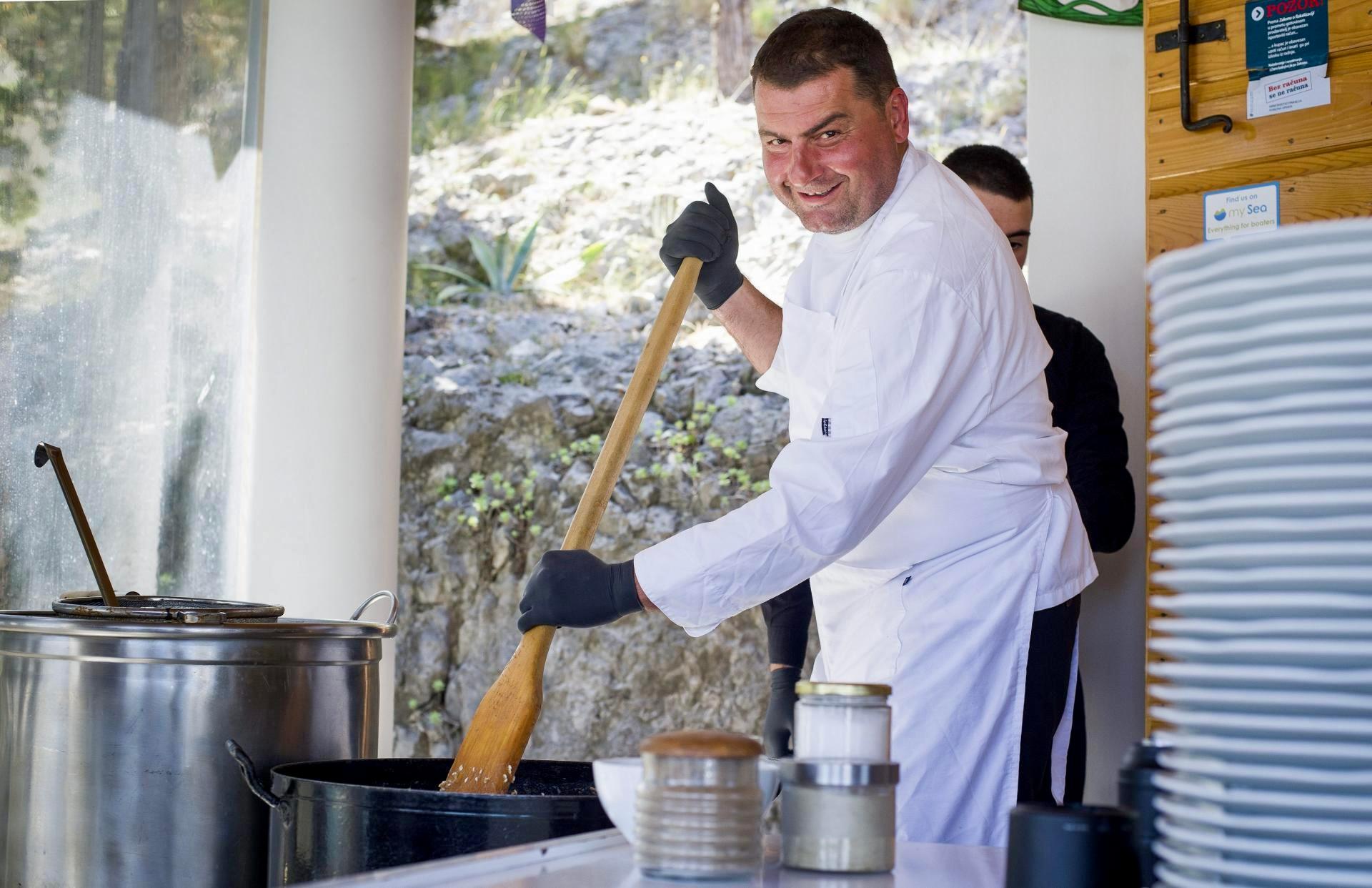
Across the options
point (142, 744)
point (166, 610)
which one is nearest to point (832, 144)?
point (166, 610)

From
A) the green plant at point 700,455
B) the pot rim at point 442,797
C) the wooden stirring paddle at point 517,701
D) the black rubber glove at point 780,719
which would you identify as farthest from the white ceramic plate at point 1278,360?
the green plant at point 700,455

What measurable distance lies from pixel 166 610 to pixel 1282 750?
5.07 ft

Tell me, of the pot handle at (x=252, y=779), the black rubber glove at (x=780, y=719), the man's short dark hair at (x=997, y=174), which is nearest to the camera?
the pot handle at (x=252, y=779)

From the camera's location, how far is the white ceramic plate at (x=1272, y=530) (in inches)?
25.4

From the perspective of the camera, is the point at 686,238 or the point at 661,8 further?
the point at 661,8

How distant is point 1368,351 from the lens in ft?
2.14

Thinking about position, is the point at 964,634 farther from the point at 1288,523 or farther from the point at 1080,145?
the point at 1080,145

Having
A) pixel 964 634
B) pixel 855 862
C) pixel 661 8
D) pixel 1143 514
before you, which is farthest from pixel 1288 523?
pixel 661 8

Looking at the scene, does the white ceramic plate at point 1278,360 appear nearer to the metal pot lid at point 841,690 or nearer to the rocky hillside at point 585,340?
the metal pot lid at point 841,690

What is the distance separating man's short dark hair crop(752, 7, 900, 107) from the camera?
6.69 feet

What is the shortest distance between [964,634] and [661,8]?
296 inches

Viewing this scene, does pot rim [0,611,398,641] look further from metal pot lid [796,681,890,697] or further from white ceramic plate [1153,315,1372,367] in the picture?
white ceramic plate [1153,315,1372,367]

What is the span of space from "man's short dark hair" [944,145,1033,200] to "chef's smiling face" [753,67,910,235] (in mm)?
838

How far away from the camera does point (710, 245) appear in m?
2.41
